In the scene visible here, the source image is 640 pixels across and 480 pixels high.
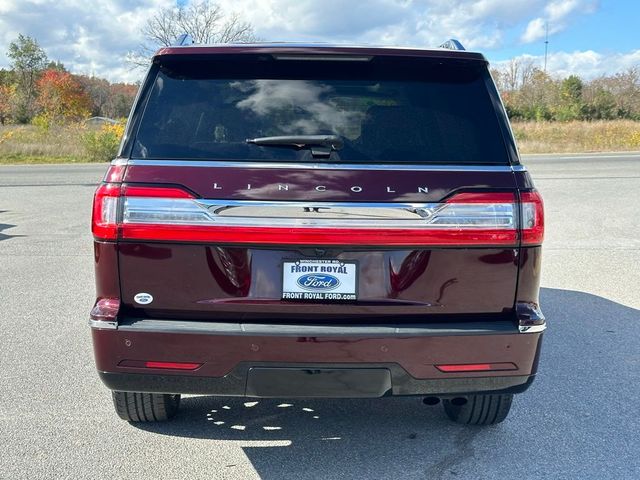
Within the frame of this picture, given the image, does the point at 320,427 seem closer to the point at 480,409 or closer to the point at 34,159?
the point at 480,409

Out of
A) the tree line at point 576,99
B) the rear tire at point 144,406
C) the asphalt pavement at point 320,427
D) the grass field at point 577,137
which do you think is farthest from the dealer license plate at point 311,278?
the tree line at point 576,99

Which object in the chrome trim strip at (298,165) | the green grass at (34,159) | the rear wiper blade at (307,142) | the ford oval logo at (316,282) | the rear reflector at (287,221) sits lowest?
the ford oval logo at (316,282)

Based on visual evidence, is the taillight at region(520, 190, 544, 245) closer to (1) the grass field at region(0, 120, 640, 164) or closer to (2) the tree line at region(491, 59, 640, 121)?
(1) the grass field at region(0, 120, 640, 164)

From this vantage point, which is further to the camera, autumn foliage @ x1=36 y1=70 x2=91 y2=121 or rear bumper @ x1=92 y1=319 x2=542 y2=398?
autumn foliage @ x1=36 y1=70 x2=91 y2=121

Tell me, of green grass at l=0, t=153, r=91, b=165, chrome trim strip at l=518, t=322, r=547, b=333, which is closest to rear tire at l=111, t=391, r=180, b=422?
chrome trim strip at l=518, t=322, r=547, b=333

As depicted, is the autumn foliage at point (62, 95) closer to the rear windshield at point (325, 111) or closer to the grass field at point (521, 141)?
the grass field at point (521, 141)

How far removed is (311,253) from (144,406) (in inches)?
56.7

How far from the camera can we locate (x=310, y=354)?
108 inches

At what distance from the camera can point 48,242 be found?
9.30 metres

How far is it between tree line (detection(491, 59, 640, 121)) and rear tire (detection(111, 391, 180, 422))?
49646mm

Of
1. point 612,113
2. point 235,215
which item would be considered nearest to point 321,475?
point 235,215

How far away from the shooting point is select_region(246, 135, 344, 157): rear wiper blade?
2.81 m

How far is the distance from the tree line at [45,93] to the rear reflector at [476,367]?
37237 millimetres

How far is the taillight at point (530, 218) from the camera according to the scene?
2.82 meters
